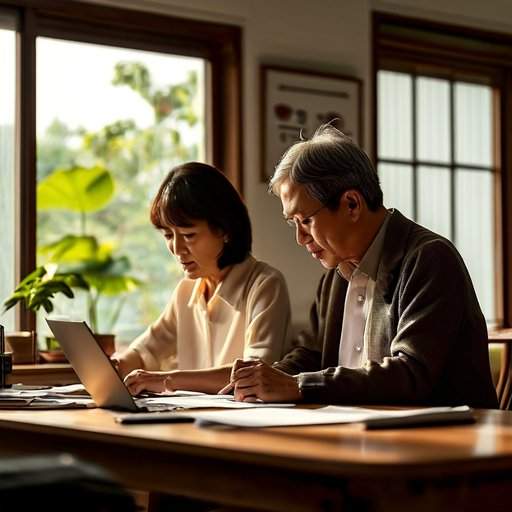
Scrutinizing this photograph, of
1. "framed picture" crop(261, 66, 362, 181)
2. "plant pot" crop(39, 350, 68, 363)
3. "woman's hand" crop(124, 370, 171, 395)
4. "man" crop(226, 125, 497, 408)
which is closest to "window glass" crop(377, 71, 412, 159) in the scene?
"framed picture" crop(261, 66, 362, 181)

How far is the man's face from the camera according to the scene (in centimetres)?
245

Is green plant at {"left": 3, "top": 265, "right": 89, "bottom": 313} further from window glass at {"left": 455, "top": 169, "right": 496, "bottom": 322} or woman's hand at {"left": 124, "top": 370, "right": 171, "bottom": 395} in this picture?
window glass at {"left": 455, "top": 169, "right": 496, "bottom": 322}

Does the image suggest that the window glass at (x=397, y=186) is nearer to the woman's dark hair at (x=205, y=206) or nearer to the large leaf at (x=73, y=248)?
the large leaf at (x=73, y=248)

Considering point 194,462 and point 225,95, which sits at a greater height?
point 225,95

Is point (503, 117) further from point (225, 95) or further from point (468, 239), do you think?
point (225, 95)

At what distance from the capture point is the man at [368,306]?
220cm

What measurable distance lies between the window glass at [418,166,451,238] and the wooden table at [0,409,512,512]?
3586 millimetres

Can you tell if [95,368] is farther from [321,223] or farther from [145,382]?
[321,223]

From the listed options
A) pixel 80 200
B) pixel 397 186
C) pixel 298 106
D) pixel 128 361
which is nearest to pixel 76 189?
pixel 80 200

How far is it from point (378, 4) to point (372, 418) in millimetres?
3587

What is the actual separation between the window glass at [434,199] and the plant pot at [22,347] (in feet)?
7.53

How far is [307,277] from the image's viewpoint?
15.6 ft

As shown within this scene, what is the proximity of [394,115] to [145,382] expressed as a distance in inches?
124

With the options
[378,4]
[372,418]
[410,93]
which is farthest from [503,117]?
[372,418]
